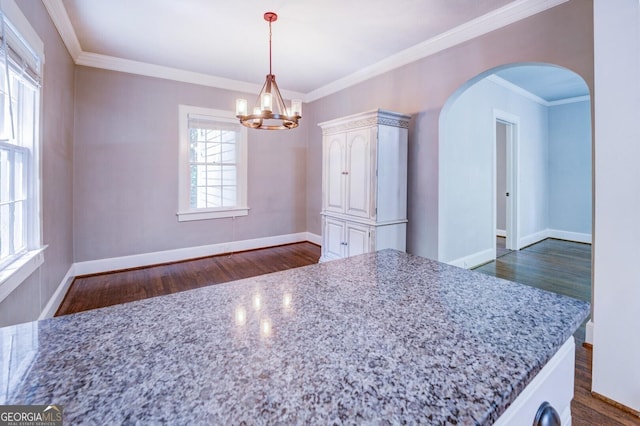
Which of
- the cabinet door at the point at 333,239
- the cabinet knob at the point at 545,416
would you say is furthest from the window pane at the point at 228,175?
the cabinet knob at the point at 545,416

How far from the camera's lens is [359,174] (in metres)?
3.67

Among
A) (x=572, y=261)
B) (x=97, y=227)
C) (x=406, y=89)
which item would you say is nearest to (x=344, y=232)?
(x=406, y=89)

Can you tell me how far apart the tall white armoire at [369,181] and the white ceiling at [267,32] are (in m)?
0.84

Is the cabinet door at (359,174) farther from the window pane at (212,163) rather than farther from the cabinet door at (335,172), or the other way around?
the window pane at (212,163)

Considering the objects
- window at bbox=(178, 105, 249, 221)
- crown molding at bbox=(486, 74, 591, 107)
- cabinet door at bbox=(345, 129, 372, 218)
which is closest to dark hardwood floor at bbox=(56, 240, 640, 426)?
window at bbox=(178, 105, 249, 221)

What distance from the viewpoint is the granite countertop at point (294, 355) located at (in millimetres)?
530

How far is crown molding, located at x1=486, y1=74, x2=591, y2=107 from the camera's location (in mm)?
4616

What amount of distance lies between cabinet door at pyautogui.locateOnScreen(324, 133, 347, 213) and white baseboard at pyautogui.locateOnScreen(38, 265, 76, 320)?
310 cm

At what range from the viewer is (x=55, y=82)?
9.49ft

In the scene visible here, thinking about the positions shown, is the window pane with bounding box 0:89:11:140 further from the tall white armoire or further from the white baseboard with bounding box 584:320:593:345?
the white baseboard with bounding box 584:320:593:345

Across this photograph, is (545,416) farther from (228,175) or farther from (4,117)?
(228,175)

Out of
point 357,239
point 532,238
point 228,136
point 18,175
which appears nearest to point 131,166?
point 228,136

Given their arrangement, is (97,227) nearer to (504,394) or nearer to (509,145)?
(504,394)

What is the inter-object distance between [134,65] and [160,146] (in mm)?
1081
